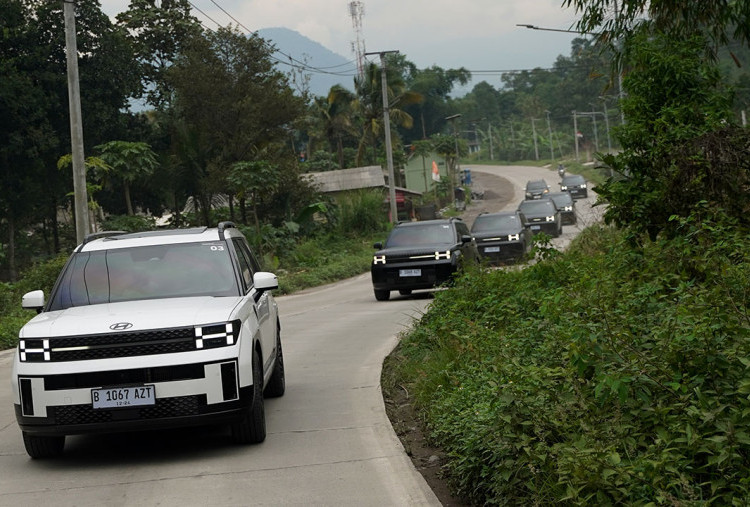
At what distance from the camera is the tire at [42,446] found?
8.22m

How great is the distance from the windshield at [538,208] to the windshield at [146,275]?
111ft

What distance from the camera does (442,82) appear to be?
143000mm

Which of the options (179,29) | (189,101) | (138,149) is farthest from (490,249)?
Result: (179,29)

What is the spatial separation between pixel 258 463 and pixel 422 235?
15786mm

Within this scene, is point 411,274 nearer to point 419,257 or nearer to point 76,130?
point 419,257

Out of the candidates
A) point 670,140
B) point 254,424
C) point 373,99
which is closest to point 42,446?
point 254,424

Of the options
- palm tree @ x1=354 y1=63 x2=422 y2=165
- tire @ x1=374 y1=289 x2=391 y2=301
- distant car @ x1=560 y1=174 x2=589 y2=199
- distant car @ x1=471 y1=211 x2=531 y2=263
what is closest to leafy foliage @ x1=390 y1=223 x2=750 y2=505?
tire @ x1=374 y1=289 x2=391 y2=301

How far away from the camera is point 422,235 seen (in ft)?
76.8

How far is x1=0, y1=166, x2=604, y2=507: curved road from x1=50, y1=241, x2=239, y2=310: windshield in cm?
128

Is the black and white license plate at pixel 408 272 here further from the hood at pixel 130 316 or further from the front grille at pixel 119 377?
the front grille at pixel 119 377

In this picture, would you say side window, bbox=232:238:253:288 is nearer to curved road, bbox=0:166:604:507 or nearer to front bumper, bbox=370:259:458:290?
curved road, bbox=0:166:604:507

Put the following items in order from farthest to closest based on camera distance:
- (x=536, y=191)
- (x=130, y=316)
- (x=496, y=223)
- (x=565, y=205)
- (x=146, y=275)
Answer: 1. (x=536, y=191)
2. (x=565, y=205)
3. (x=496, y=223)
4. (x=146, y=275)
5. (x=130, y=316)

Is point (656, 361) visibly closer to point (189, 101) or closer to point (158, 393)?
point (158, 393)

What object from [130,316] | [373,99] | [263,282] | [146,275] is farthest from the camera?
[373,99]
